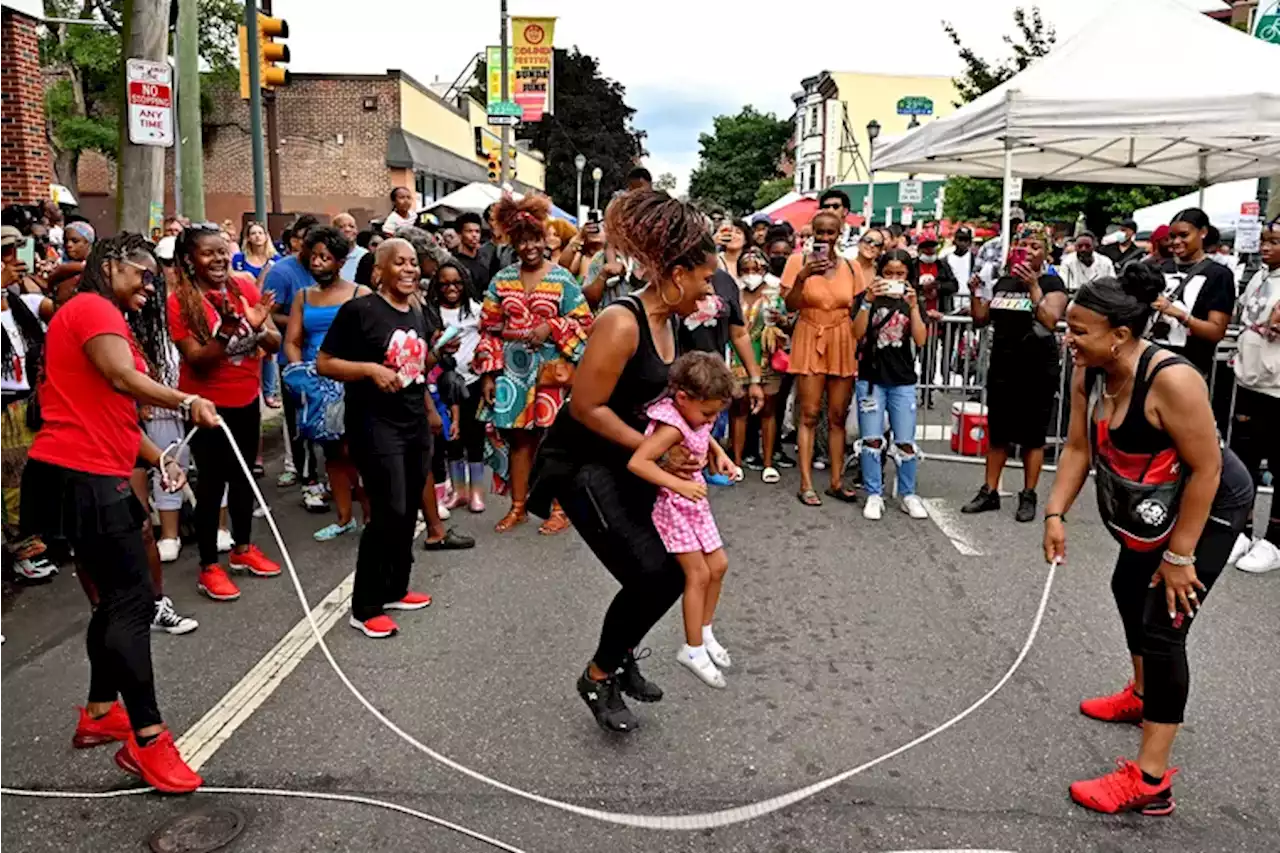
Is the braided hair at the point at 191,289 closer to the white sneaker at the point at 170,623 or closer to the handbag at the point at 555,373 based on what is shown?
the white sneaker at the point at 170,623

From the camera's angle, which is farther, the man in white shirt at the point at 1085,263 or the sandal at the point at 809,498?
the man in white shirt at the point at 1085,263

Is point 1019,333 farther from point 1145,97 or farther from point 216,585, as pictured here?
point 216,585

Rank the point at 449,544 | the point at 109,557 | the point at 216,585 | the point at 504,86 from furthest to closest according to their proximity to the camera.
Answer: the point at 504,86 → the point at 449,544 → the point at 216,585 → the point at 109,557

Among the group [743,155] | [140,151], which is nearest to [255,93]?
[140,151]

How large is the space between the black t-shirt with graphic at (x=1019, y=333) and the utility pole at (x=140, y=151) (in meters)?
6.58

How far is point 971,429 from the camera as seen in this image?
8680 millimetres

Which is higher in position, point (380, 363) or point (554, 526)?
point (380, 363)

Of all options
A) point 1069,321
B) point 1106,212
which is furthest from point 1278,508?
point 1106,212

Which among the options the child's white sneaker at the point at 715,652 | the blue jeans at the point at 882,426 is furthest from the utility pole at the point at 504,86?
the child's white sneaker at the point at 715,652

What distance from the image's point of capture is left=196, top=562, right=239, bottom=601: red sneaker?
5.31 meters

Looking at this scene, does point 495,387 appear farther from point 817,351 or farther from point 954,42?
point 954,42

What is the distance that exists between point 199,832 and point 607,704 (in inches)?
55.0

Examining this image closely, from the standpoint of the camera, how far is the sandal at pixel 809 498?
23.7ft

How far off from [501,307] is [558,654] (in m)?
2.73
